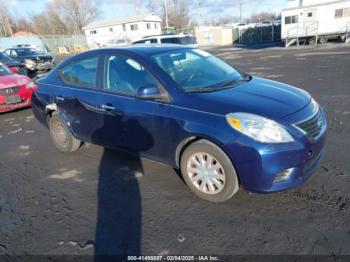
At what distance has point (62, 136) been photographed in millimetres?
5172

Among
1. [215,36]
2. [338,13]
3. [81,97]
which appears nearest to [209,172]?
[81,97]

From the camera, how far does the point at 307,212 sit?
10.1 feet

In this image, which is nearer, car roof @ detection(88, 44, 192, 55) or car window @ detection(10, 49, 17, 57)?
car roof @ detection(88, 44, 192, 55)

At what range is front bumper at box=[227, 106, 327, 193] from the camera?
289 centimetres

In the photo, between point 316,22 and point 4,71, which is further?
point 316,22

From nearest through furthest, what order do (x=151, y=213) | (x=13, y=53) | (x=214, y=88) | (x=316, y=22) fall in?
(x=151, y=213) < (x=214, y=88) < (x=13, y=53) < (x=316, y=22)

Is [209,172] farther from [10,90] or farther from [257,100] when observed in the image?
[10,90]

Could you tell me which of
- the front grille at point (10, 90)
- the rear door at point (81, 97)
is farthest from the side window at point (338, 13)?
the rear door at point (81, 97)

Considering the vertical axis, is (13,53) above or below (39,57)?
above

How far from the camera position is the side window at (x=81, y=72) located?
427 centimetres

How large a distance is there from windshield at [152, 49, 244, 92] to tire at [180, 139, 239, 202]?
74 centimetres

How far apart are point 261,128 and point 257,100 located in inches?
18.7

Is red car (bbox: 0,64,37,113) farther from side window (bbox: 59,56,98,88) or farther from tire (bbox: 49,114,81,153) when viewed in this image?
side window (bbox: 59,56,98,88)

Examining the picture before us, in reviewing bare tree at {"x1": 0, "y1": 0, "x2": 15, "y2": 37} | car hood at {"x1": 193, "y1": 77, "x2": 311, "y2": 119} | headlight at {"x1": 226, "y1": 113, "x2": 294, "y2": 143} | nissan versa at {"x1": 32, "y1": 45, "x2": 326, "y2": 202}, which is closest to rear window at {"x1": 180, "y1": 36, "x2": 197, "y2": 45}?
nissan versa at {"x1": 32, "y1": 45, "x2": 326, "y2": 202}
